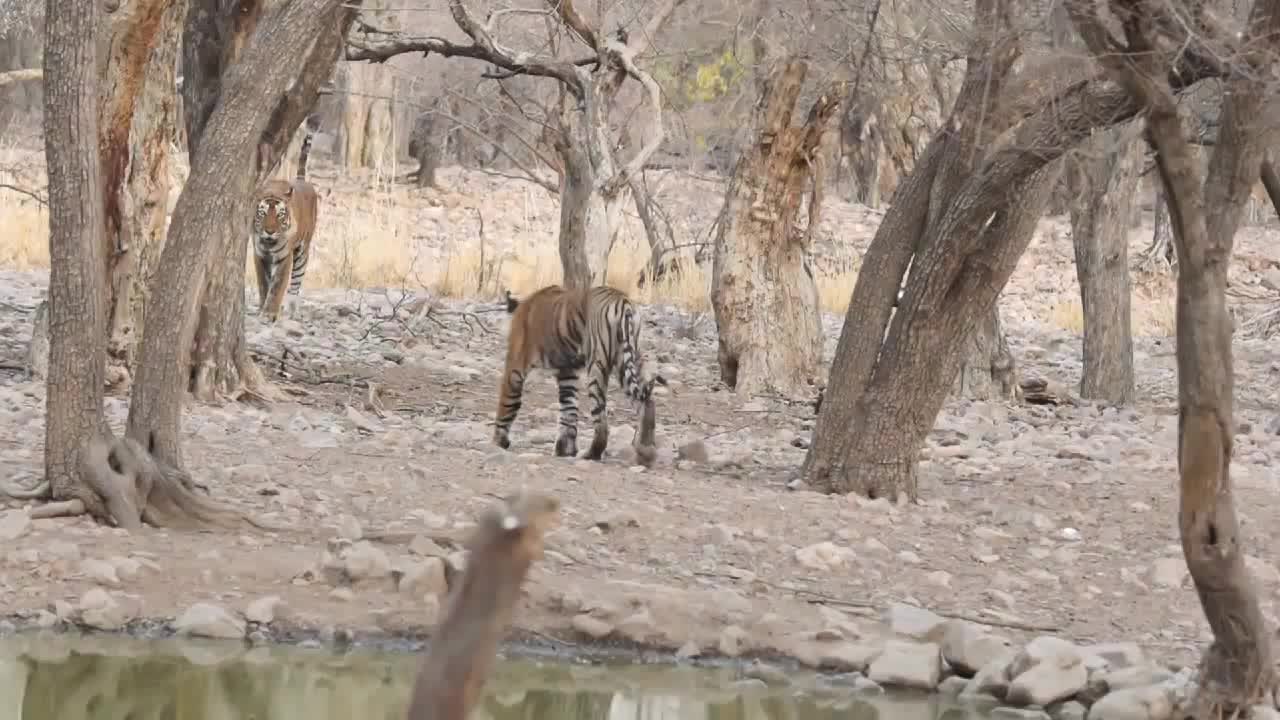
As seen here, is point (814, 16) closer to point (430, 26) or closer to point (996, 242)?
point (996, 242)

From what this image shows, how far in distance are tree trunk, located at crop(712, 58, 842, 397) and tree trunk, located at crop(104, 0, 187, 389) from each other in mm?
5112

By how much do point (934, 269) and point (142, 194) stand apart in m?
5.32

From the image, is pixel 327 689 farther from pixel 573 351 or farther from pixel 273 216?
pixel 273 216

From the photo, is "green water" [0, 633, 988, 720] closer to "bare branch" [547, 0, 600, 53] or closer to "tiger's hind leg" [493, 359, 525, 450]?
"tiger's hind leg" [493, 359, 525, 450]

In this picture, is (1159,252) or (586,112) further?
(1159,252)

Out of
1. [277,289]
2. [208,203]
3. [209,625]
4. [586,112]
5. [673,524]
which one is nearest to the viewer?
[209,625]

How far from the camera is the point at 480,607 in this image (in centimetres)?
266

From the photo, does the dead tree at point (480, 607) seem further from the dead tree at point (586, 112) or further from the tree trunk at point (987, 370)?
the tree trunk at point (987, 370)

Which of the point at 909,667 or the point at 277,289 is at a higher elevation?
the point at 277,289

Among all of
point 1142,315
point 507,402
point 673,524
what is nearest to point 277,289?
point 507,402

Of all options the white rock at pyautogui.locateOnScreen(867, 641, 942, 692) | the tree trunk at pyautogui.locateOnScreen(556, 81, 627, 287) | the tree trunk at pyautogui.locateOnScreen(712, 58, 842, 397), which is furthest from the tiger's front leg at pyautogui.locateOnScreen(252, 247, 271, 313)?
the white rock at pyautogui.locateOnScreen(867, 641, 942, 692)

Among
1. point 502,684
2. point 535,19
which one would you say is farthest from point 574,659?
point 535,19

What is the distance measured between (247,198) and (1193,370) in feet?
15.5

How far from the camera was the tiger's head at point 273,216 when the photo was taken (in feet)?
63.2
